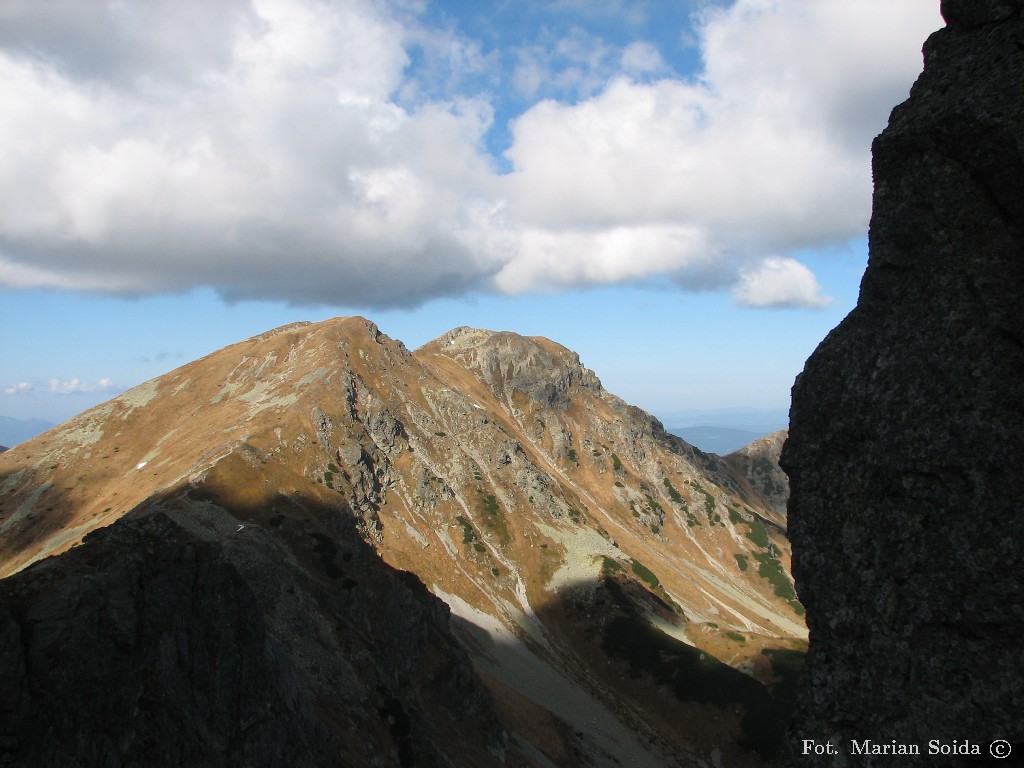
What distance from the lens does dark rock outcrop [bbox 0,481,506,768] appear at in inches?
885

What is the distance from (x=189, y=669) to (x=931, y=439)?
32817 mm

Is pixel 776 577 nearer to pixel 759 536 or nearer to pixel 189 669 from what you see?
pixel 759 536

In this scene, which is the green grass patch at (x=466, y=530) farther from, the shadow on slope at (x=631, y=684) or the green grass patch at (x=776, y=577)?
the green grass patch at (x=776, y=577)

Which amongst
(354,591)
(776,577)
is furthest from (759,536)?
(354,591)

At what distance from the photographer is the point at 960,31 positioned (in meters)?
16.9

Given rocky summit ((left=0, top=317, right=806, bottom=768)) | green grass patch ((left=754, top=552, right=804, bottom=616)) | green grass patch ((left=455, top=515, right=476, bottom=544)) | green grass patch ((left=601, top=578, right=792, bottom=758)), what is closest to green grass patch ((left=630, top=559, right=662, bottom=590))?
rocky summit ((left=0, top=317, right=806, bottom=768))

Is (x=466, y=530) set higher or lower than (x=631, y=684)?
higher

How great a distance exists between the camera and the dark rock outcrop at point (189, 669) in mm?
22469

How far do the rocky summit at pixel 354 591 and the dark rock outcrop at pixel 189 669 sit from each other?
0.11m

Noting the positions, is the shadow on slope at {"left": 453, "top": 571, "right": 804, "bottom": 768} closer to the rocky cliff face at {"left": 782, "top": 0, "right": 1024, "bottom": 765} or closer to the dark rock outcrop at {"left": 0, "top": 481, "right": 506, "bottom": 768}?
the dark rock outcrop at {"left": 0, "top": 481, "right": 506, "bottom": 768}

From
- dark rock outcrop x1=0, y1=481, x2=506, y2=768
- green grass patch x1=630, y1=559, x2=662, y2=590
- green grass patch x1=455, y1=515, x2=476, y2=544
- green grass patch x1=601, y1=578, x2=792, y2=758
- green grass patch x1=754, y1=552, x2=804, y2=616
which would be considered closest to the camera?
dark rock outcrop x1=0, y1=481, x2=506, y2=768

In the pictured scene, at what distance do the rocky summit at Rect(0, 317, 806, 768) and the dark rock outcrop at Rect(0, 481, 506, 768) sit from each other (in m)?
0.11

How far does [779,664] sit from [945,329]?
106746 millimetres

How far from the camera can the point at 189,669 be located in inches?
1182
